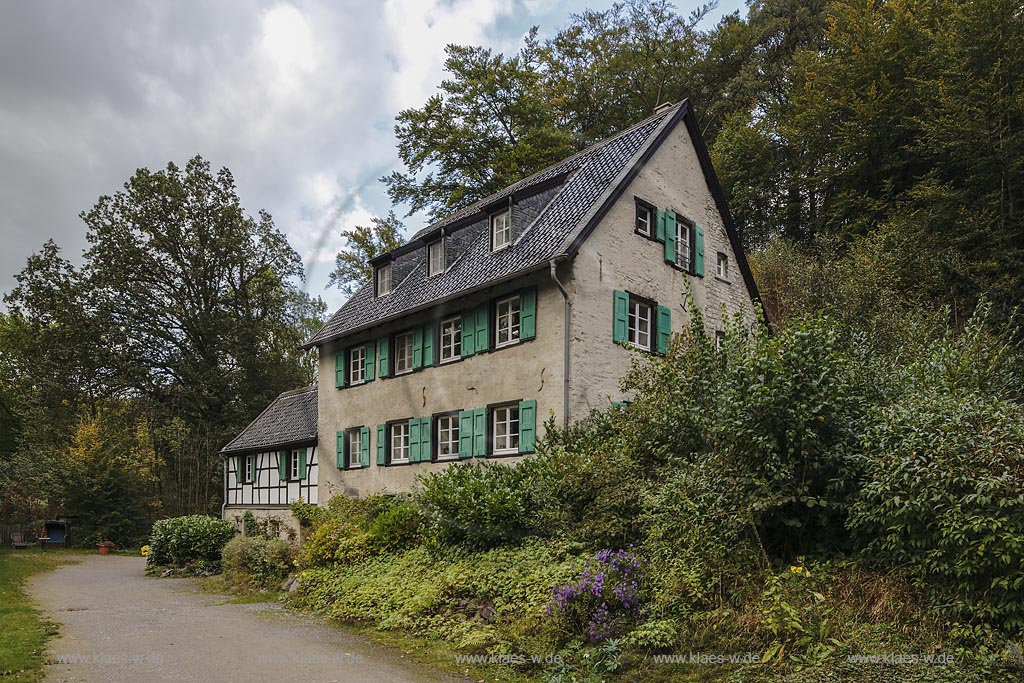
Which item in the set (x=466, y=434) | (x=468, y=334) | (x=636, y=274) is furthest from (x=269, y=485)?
(x=636, y=274)

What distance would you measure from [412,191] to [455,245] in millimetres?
11259

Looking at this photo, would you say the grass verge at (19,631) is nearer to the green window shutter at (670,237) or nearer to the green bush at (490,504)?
the green bush at (490,504)

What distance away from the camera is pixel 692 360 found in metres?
11.0

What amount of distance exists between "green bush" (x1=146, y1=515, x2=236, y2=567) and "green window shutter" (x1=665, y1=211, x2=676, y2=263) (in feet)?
51.3

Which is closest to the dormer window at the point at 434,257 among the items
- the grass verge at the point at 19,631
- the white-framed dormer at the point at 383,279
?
the white-framed dormer at the point at 383,279

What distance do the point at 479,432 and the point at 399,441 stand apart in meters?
3.79

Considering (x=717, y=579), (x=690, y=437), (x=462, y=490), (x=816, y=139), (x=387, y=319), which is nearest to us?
(x=717, y=579)

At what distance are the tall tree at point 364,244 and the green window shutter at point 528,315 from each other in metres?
14.4

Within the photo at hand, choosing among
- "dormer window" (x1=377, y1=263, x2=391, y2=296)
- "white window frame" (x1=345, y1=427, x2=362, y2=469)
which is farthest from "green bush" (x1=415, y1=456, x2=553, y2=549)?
"dormer window" (x1=377, y1=263, x2=391, y2=296)

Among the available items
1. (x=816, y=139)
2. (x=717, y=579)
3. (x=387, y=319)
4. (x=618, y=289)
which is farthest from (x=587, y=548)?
(x=816, y=139)

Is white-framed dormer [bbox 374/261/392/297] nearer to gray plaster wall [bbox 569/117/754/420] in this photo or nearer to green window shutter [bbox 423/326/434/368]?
green window shutter [bbox 423/326/434/368]

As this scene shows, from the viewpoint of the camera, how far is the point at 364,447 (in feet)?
71.8

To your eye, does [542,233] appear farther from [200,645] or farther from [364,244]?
[364,244]

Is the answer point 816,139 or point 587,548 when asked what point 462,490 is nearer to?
point 587,548
